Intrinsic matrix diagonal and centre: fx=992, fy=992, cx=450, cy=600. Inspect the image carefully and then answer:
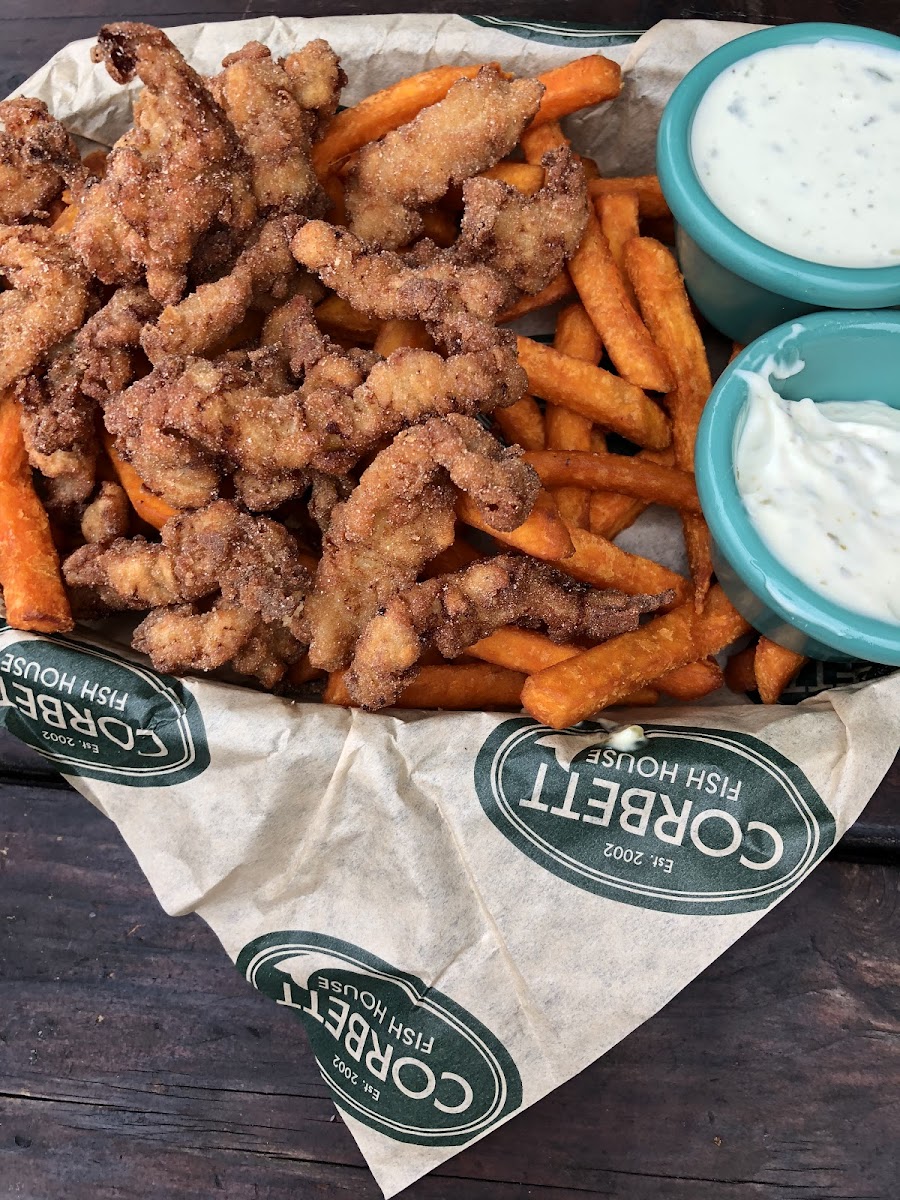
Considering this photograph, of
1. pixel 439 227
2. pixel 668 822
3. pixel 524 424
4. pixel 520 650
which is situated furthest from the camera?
pixel 439 227

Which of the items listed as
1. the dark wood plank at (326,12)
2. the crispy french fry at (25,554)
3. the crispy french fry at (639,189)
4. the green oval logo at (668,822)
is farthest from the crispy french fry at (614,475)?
the dark wood plank at (326,12)

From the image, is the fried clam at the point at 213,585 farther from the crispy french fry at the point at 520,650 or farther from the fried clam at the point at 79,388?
the crispy french fry at the point at 520,650

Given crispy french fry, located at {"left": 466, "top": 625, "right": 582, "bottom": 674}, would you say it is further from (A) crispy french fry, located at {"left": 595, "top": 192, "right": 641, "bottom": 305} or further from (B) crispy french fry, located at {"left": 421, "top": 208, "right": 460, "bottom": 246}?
(B) crispy french fry, located at {"left": 421, "top": 208, "right": 460, "bottom": 246}

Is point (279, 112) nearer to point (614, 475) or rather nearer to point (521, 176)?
point (521, 176)

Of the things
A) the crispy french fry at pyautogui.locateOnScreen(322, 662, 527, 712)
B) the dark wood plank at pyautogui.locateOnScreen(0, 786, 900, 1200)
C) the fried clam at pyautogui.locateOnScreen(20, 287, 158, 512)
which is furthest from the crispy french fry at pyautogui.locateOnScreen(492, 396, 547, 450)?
the dark wood plank at pyautogui.locateOnScreen(0, 786, 900, 1200)

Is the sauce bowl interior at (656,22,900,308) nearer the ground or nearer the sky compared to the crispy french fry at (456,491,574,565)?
nearer the sky

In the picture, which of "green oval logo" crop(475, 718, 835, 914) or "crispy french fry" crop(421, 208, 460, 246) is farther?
"crispy french fry" crop(421, 208, 460, 246)

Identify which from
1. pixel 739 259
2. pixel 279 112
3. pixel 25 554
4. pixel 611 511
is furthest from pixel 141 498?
pixel 739 259

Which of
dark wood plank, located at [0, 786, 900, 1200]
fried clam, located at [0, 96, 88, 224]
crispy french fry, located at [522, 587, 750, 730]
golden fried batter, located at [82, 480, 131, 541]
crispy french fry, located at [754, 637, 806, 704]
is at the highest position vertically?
fried clam, located at [0, 96, 88, 224]
